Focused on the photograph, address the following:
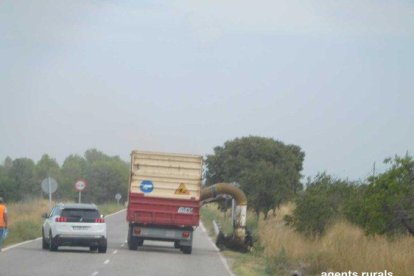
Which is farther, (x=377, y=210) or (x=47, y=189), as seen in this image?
(x=47, y=189)

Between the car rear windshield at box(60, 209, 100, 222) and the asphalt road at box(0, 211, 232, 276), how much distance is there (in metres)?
1.15

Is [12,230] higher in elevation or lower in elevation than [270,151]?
lower

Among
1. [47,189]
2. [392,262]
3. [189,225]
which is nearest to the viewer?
[392,262]

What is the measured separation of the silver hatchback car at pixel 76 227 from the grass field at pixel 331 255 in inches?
179

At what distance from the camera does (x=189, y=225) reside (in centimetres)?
3562

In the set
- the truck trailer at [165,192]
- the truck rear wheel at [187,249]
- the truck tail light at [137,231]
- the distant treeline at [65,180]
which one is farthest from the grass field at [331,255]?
the distant treeline at [65,180]

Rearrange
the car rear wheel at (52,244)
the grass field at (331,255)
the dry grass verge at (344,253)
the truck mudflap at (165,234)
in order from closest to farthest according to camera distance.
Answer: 1. the dry grass verge at (344,253)
2. the grass field at (331,255)
3. the car rear wheel at (52,244)
4. the truck mudflap at (165,234)

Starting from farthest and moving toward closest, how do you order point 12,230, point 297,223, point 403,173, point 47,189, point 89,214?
point 47,189 → point 12,230 → point 297,223 → point 89,214 → point 403,173

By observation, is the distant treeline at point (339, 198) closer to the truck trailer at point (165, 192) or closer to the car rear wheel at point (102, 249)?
the truck trailer at point (165, 192)

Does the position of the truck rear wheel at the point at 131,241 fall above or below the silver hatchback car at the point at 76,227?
below

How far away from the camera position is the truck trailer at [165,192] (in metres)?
35.6

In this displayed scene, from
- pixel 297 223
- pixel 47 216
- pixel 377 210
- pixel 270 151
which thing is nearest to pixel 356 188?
pixel 297 223

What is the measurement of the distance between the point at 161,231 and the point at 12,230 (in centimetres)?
997

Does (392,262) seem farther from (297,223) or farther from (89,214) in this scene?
(297,223)
